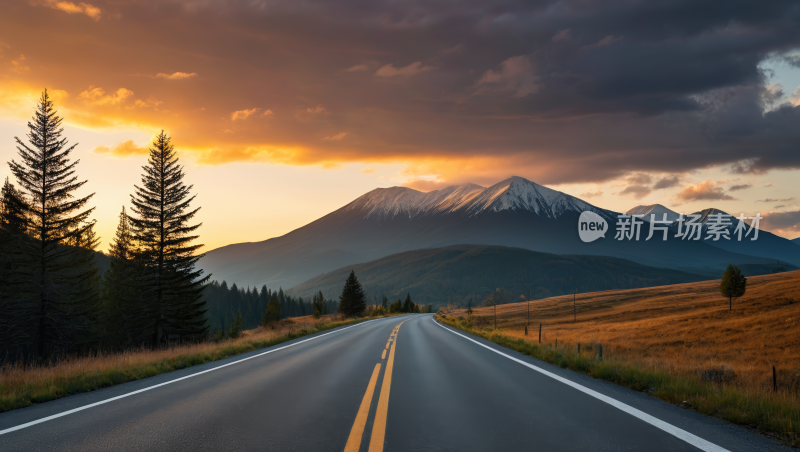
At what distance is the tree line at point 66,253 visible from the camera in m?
26.9

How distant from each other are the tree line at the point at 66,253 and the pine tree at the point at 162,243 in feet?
0.22

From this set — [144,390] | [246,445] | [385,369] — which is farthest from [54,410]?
[385,369]

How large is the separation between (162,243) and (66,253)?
19.3 feet

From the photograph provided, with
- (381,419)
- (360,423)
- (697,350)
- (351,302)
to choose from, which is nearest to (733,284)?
(697,350)

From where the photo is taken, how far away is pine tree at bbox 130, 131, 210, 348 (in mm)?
30328

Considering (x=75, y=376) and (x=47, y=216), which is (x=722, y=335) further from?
(x=47, y=216)

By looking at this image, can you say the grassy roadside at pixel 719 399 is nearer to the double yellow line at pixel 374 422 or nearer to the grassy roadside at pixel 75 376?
the double yellow line at pixel 374 422

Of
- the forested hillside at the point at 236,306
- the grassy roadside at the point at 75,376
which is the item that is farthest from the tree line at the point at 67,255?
the forested hillside at the point at 236,306

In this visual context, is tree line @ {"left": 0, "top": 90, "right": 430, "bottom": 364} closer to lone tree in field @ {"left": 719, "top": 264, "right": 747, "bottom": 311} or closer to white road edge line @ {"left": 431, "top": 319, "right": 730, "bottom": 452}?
white road edge line @ {"left": 431, "top": 319, "right": 730, "bottom": 452}

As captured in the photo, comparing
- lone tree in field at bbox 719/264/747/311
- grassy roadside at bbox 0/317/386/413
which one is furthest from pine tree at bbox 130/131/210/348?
lone tree in field at bbox 719/264/747/311

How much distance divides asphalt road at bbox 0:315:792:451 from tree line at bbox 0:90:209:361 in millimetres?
24768

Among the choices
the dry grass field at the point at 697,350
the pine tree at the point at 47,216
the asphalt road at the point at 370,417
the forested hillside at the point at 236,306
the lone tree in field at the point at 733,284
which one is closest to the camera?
the asphalt road at the point at 370,417

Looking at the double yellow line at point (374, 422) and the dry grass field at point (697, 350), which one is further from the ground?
the double yellow line at point (374, 422)

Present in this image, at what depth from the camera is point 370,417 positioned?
5.75 m
